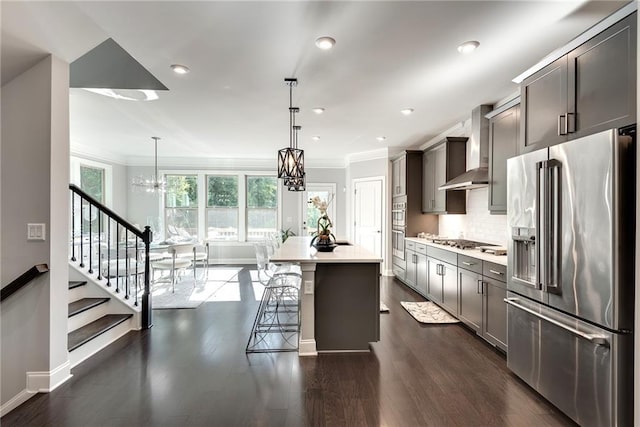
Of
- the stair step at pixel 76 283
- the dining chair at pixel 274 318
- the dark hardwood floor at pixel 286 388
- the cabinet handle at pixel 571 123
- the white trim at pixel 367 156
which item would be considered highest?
the white trim at pixel 367 156

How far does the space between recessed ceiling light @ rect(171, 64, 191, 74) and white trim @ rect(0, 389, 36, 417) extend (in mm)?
2792

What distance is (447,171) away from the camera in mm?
4754

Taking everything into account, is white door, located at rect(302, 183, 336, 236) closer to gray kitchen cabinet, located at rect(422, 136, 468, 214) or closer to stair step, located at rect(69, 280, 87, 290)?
gray kitchen cabinet, located at rect(422, 136, 468, 214)

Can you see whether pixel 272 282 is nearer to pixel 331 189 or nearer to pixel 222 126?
pixel 222 126

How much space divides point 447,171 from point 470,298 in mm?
2087

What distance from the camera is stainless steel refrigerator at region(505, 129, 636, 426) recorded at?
5.44 feet

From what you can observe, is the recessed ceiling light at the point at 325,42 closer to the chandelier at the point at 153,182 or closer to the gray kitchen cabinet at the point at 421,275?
the gray kitchen cabinet at the point at 421,275

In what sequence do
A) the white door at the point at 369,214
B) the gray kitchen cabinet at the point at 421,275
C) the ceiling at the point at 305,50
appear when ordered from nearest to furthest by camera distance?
1. the ceiling at the point at 305,50
2. the gray kitchen cabinet at the point at 421,275
3. the white door at the point at 369,214

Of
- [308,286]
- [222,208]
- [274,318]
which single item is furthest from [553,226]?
[222,208]

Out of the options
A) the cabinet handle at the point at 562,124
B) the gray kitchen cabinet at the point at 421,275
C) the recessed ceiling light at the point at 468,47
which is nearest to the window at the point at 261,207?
the gray kitchen cabinet at the point at 421,275

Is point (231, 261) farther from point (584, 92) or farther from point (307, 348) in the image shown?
point (584, 92)

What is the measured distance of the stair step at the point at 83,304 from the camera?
3018 millimetres

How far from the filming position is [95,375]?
2.52 meters

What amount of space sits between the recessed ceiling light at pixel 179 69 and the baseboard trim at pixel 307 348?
8.90 ft
